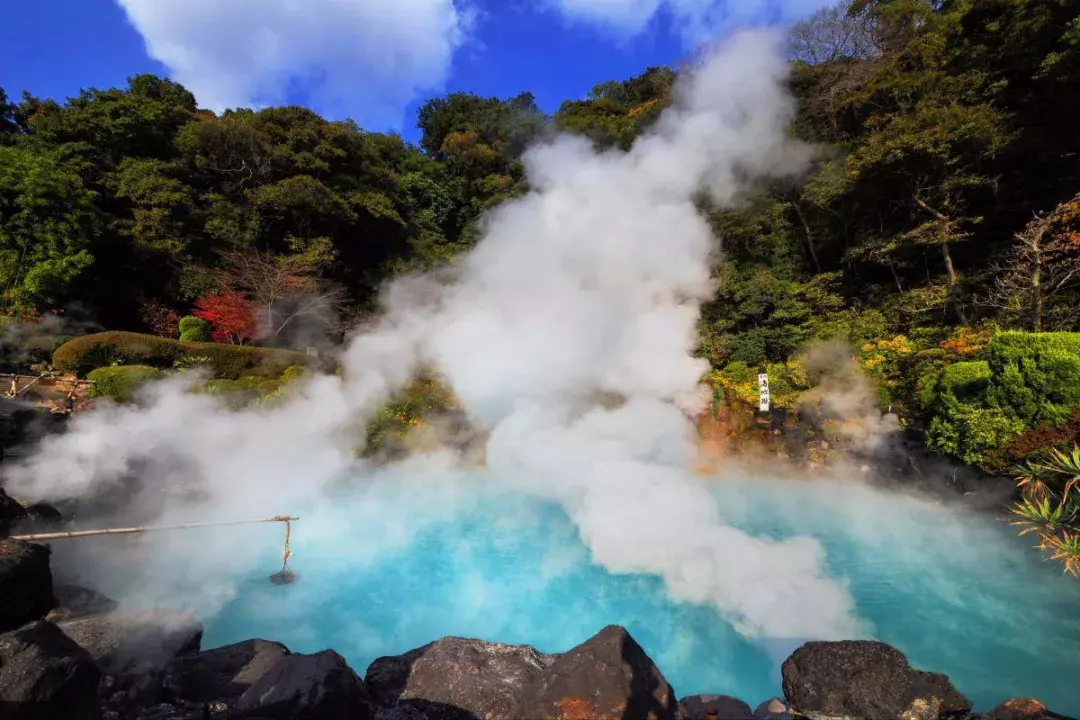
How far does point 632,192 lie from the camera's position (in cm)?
667

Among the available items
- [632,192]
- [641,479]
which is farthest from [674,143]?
[641,479]

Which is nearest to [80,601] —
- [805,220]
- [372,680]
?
[372,680]

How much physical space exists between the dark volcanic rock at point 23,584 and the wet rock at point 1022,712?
24.8 ft

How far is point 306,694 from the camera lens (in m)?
3.52


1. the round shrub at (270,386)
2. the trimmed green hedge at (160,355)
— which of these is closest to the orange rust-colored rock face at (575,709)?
the round shrub at (270,386)

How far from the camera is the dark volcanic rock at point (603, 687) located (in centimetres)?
314

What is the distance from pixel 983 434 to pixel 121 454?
1360 cm

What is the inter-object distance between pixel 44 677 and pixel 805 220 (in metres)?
20.7

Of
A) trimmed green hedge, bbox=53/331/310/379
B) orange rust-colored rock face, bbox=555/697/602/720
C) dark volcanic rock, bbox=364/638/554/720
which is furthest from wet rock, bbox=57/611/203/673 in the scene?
trimmed green hedge, bbox=53/331/310/379

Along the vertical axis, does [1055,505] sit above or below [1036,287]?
below

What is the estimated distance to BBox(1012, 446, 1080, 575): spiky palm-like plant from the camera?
5.81 meters

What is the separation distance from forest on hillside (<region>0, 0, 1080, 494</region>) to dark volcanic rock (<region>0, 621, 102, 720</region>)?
25.2ft

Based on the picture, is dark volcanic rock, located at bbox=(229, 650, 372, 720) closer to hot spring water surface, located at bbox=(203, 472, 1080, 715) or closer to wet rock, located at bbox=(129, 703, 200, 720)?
wet rock, located at bbox=(129, 703, 200, 720)

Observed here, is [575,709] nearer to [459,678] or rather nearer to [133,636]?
[459,678]
